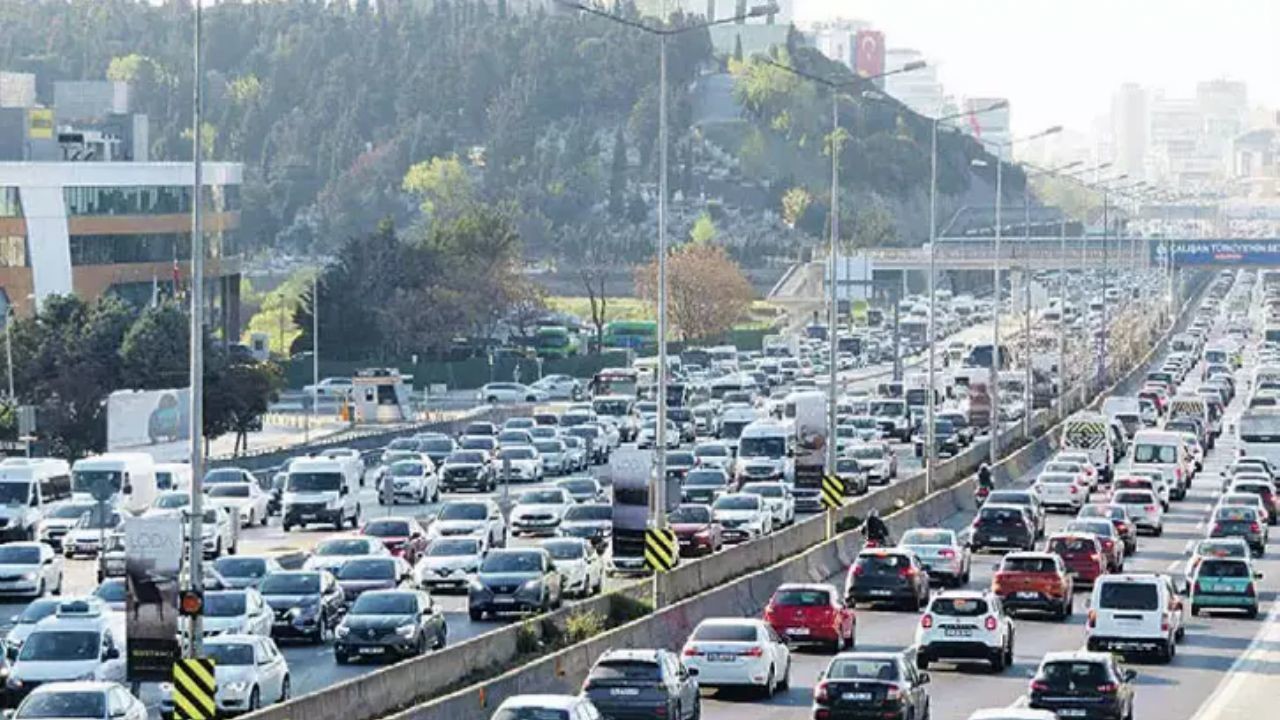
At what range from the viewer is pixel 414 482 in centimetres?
8062

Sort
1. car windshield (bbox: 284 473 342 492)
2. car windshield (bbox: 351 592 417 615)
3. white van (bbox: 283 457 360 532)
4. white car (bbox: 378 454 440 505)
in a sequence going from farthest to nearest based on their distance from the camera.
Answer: white car (bbox: 378 454 440 505) < car windshield (bbox: 284 473 342 492) < white van (bbox: 283 457 360 532) < car windshield (bbox: 351 592 417 615)

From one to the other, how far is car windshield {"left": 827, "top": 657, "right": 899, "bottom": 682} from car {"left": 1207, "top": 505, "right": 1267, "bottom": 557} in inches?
1218

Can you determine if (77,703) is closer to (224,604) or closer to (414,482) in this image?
(224,604)

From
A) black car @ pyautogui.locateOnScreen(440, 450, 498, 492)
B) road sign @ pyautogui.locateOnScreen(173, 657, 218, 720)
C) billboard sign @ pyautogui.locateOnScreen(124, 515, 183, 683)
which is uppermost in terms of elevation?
billboard sign @ pyautogui.locateOnScreen(124, 515, 183, 683)

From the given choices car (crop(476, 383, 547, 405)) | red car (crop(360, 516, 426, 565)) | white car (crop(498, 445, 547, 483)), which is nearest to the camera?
red car (crop(360, 516, 426, 565))

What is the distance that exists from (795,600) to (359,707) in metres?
14.2

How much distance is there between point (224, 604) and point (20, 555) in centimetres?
1122

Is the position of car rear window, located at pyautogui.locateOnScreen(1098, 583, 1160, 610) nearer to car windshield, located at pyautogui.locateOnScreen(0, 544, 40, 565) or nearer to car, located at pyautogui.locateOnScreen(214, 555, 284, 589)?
car, located at pyautogui.locateOnScreen(214, 555, 284, 589)

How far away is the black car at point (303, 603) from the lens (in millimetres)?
48656

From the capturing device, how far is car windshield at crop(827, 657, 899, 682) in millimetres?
37219

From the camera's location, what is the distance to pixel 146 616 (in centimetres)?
3456

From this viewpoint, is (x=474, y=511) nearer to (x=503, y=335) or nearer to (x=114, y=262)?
(x=114, y=262)

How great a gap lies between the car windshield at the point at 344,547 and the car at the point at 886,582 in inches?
344

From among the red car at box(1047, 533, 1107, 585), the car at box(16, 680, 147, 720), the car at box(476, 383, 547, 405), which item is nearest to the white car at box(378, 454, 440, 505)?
the red car at box(1047, 533, 1107, 585)
